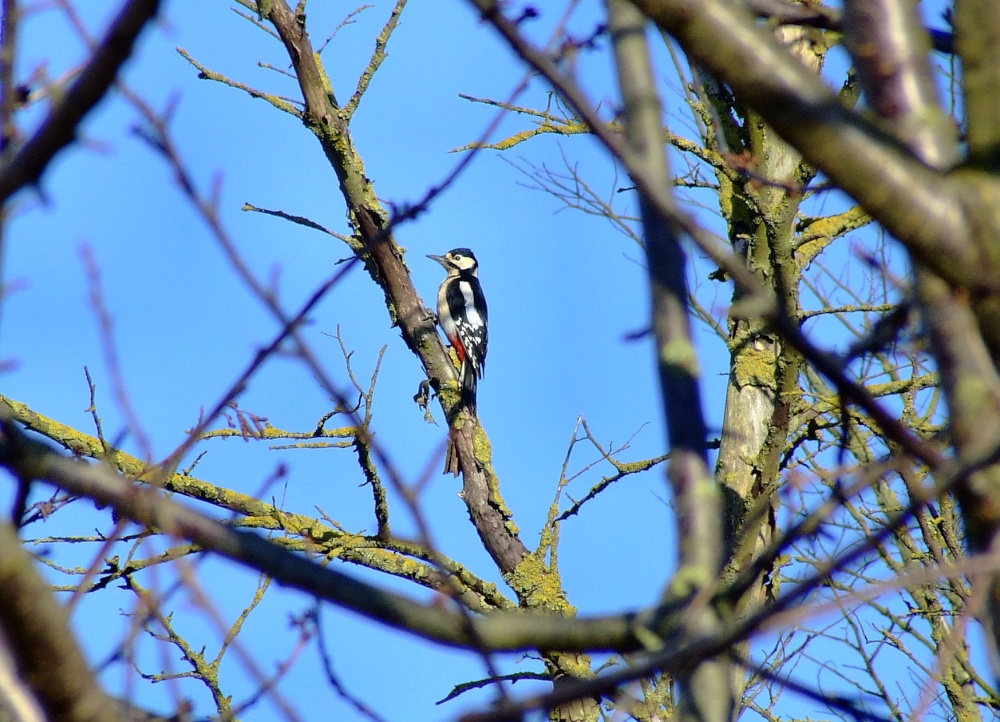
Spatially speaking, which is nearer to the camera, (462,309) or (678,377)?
(678,377)

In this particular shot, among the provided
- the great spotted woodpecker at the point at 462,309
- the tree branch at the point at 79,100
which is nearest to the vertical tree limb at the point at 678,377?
the tree branch at the point at 79,100

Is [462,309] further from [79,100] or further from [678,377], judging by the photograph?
[79,100]

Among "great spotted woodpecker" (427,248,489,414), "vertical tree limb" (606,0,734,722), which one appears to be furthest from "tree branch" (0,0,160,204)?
"great spotted woodpecker" (427,248,489,414)

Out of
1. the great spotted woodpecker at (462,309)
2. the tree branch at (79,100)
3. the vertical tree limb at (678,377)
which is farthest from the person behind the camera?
the great spotted woodpecker at (462,309)

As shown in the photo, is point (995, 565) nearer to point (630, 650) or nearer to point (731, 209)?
point (630, 650)

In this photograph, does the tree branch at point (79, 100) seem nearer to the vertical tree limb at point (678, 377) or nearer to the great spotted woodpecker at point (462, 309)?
the vertical tree limb at point (678, 377)

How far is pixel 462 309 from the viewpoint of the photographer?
10.0 metres

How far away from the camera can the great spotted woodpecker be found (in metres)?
9.40

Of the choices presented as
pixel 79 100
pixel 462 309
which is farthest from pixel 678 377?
pixel 462 309

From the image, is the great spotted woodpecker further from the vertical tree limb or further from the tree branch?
the tree branch

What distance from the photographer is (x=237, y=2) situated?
491 centimetres

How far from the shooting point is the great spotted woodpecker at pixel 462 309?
30.8ft

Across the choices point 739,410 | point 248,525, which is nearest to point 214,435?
point 248,525

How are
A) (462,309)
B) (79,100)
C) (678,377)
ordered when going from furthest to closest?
(462,309) < (678,377) < (79,100)
